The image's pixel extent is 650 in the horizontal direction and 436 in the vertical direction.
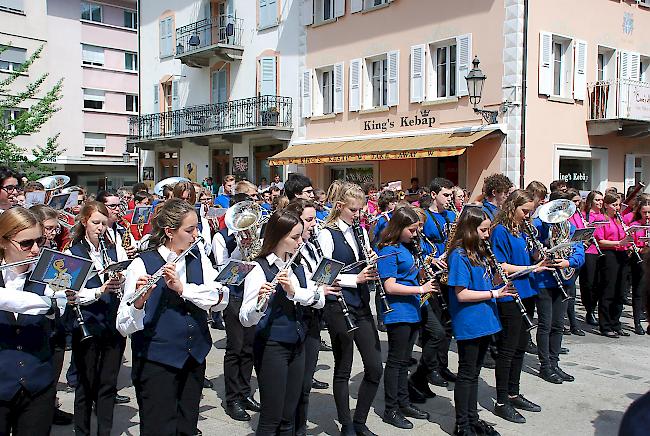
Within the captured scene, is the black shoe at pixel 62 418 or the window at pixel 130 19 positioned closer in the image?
the black shoe at pixel 62 418

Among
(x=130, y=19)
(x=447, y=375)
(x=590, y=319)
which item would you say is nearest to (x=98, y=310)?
(x=447, y=375)

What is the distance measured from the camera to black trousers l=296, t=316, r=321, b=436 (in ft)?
14.9

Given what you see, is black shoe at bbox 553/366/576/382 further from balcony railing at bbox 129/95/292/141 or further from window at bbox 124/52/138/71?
window at bbox 124/52/138/71

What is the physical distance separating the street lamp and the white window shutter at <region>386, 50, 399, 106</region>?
279 cm

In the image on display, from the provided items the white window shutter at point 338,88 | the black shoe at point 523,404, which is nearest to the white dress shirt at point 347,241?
the black shoe at point 523,404

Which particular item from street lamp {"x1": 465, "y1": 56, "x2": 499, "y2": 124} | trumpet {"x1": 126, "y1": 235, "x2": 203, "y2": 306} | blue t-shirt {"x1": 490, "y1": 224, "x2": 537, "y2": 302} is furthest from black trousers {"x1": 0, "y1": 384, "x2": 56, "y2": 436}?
street lamp {"x1": 465, "y1": 56, "x2": 499, "y2": 124}

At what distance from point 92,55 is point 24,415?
36.1m

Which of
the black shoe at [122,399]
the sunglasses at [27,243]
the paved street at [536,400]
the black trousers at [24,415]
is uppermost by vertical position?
the sunglasses at [27,243]

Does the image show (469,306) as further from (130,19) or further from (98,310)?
(130,19)

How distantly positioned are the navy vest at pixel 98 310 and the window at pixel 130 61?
115 ft

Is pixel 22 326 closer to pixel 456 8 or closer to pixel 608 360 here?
pixel 608 360

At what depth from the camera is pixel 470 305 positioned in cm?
512

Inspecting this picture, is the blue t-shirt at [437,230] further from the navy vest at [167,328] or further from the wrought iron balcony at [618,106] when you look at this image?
the wrought iron balcony at [618,106]

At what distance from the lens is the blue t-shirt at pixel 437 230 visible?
744cm
